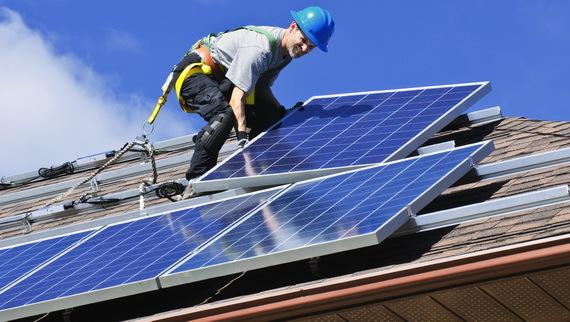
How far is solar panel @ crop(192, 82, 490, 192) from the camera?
1128cm

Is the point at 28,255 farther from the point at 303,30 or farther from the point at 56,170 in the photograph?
the point at 56,170

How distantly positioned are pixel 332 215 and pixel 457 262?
5.31ft

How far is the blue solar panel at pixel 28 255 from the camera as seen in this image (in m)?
10.9

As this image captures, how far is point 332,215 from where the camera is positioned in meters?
9.77

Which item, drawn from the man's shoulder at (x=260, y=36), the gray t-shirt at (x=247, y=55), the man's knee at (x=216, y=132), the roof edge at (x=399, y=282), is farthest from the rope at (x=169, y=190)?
the roof edge at (x=399, y=282)

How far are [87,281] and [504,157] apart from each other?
3649 millimetres

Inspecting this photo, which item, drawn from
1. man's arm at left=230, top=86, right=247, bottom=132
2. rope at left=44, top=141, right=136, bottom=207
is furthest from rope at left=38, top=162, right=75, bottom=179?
man's arm at left=230, top=86, right=247, bottom=132

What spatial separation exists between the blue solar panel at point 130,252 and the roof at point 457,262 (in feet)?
1.02

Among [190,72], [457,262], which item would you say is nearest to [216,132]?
[190,72]

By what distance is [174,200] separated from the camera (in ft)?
40.4

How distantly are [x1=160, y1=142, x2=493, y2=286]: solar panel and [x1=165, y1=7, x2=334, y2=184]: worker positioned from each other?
168cm

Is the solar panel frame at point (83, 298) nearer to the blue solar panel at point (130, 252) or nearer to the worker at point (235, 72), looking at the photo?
the blue solar panel at point (130, 252)

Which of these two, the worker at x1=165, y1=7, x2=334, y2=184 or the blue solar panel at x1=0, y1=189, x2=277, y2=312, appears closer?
the blue solar panel at x1=0, y1=189, x2=277, y2=312

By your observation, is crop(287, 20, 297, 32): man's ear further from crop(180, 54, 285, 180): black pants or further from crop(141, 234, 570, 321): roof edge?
crop(141, 234, 570, 321): roof edge
